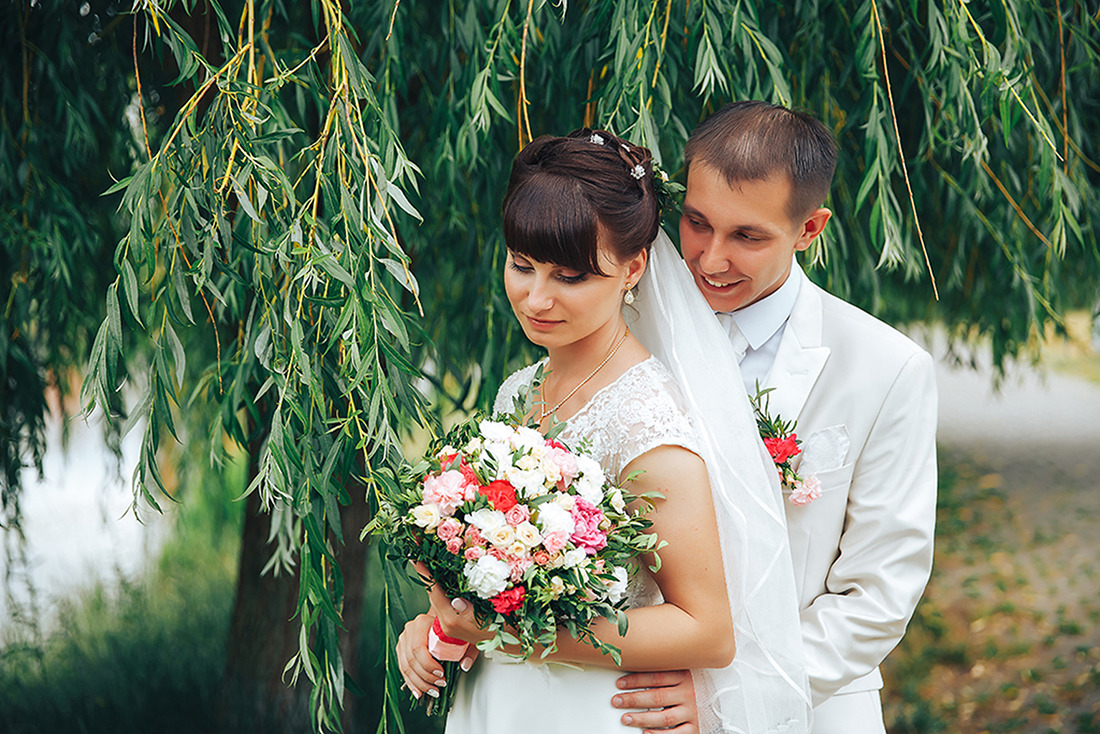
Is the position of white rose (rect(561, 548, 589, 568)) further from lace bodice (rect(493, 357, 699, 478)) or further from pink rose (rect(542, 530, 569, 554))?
lace bodice (rect(493, 357, 699, 478))

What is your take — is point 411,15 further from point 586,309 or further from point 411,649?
point 411,649

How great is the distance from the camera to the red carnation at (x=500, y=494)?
1.50m

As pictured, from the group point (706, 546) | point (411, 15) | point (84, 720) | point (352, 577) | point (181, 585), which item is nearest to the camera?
point (706, 546)

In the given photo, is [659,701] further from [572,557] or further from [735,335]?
[735,335]

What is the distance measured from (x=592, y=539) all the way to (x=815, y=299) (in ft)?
2.58

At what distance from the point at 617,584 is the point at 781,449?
459 mm

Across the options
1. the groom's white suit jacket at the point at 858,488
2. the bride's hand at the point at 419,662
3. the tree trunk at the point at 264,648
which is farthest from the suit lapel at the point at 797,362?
the tree trunk at the point at 264,648

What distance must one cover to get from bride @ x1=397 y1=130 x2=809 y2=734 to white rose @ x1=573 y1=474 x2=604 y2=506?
11 cm

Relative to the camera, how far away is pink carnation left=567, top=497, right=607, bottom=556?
4.90 feet

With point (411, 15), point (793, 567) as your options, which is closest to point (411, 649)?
point (793, 567)

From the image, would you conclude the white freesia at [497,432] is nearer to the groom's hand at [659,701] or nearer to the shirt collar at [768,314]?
the groom's hand at [659,701]

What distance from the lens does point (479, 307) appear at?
2955 millimetres

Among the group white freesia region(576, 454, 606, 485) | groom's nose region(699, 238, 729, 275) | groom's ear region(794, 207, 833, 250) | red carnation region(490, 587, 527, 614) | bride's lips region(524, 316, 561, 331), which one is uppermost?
groom's ear region(794, 207, 833, 250)

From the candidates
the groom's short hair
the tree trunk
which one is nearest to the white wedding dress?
the groom's short hair
